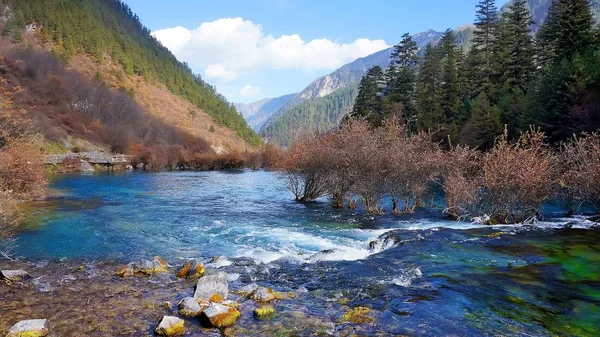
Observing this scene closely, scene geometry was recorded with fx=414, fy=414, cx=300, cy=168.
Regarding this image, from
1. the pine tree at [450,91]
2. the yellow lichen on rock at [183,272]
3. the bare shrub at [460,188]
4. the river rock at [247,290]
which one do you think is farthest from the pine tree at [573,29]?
the yellow lichen on rock at [183,272]

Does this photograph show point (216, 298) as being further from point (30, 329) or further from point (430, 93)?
point (430, 93)

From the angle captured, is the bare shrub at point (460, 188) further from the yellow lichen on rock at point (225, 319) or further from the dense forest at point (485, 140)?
the yellow lichen on rock at point (225, 319)

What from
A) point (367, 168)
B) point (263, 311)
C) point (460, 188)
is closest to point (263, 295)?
point (263, 311)

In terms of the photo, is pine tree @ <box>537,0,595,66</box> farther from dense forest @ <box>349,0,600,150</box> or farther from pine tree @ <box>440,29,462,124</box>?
pine tree @ <box>440,29,462,124</box>

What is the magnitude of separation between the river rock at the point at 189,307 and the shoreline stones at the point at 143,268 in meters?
3.50

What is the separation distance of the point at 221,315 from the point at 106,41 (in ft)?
525

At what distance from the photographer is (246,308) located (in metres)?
9.84

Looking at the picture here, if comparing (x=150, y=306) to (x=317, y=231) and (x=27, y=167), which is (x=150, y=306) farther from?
(x=27, y=167)

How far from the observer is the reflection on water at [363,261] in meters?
9.18

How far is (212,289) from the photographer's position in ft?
33.8

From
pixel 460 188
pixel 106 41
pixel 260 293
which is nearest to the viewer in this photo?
pixel 260 293

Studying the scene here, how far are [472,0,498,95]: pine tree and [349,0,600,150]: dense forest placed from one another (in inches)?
5.7

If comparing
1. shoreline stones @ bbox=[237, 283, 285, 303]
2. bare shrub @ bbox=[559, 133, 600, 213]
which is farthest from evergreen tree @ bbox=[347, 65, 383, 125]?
shoreline stones @ bbox=[237, 283, 285, 303]

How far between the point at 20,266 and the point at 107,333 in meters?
6.95
